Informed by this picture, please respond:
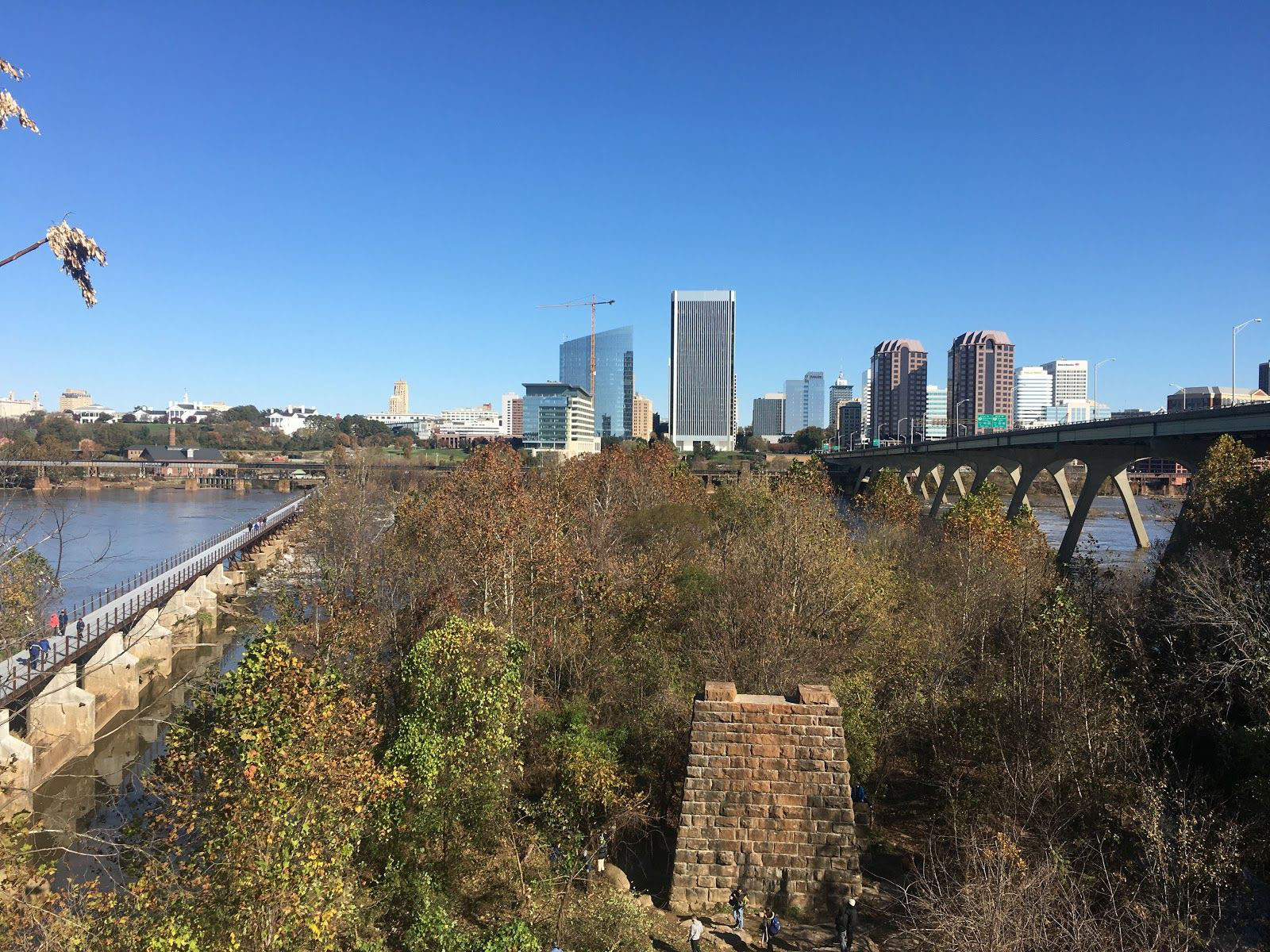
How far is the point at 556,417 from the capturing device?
130250 millimetres

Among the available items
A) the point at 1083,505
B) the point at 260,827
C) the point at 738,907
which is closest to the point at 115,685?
the point at 260,827

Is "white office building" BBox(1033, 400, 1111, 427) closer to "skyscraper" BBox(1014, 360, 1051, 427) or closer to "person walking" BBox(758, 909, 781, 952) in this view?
"skyscraper" BBox(1014, 360, 1051, 427)

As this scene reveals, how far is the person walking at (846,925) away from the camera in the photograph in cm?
923

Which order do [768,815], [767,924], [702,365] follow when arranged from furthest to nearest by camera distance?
[702,365] → [768,815] → [767,924]

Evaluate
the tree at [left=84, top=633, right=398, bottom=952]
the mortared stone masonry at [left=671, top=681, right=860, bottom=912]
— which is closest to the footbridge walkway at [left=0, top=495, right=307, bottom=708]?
the tree at [left=84, top=633, right=398, bottom=952]

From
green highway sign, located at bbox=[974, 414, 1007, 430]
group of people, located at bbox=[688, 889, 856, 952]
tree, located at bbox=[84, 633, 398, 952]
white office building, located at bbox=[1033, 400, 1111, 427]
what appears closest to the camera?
tree, located at bbox=[84, 633, 398, 952]

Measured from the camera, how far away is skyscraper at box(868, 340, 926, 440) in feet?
585

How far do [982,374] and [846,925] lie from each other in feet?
527

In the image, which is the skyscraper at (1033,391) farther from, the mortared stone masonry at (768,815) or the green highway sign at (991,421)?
the mortared stone masonry at (768,815)

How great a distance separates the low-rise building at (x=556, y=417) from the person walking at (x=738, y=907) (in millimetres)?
111735

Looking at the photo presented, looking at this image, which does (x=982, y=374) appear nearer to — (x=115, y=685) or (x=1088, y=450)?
(x=1088, y=450)

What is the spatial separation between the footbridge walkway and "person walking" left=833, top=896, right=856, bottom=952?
8.72 metres

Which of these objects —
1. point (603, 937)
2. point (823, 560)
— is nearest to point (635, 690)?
point (823, 560)

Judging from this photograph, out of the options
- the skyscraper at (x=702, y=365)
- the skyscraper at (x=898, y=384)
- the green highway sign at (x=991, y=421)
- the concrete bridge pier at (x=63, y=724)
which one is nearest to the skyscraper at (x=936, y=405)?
the skyscraper at (x=898, y=384)
